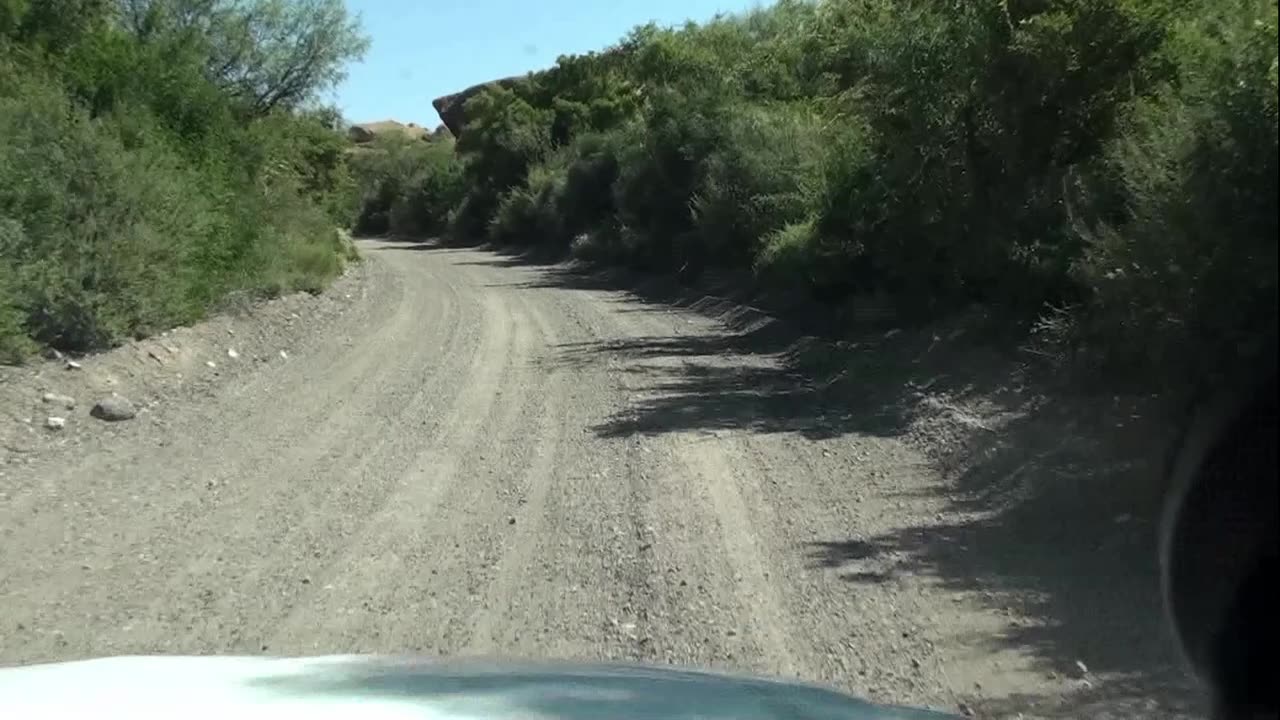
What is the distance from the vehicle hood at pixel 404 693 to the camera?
12.5ft

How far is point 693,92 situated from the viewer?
114 feet

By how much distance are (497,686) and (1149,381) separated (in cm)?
635

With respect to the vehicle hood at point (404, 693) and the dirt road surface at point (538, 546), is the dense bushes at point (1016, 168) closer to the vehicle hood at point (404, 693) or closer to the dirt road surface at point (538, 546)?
the dirt road surface at point (538, 546)

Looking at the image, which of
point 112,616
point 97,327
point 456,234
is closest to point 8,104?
point 97,327

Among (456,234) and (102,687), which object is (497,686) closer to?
(102,687)

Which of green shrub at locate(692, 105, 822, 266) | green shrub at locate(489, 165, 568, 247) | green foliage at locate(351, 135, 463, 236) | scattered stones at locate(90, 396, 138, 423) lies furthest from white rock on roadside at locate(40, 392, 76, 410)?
green foliage at locate(351, 135, 463, 236)

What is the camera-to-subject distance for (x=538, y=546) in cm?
973

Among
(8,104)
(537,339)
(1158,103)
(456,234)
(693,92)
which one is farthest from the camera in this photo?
(456,234)

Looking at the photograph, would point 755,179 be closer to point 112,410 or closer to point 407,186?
point 112,410

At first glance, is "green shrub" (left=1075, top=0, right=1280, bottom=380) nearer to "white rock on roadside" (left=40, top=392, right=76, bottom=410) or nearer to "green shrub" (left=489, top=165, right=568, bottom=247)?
"white rock on roadside" (left=40, top=392, right=76, bottom=410)

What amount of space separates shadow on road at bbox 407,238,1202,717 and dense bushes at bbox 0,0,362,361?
5.70m

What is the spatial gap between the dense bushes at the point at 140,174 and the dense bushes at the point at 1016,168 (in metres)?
8.50

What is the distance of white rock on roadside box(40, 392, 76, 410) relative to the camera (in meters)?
14.8

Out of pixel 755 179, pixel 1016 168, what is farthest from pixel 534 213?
pixel 1016 168
